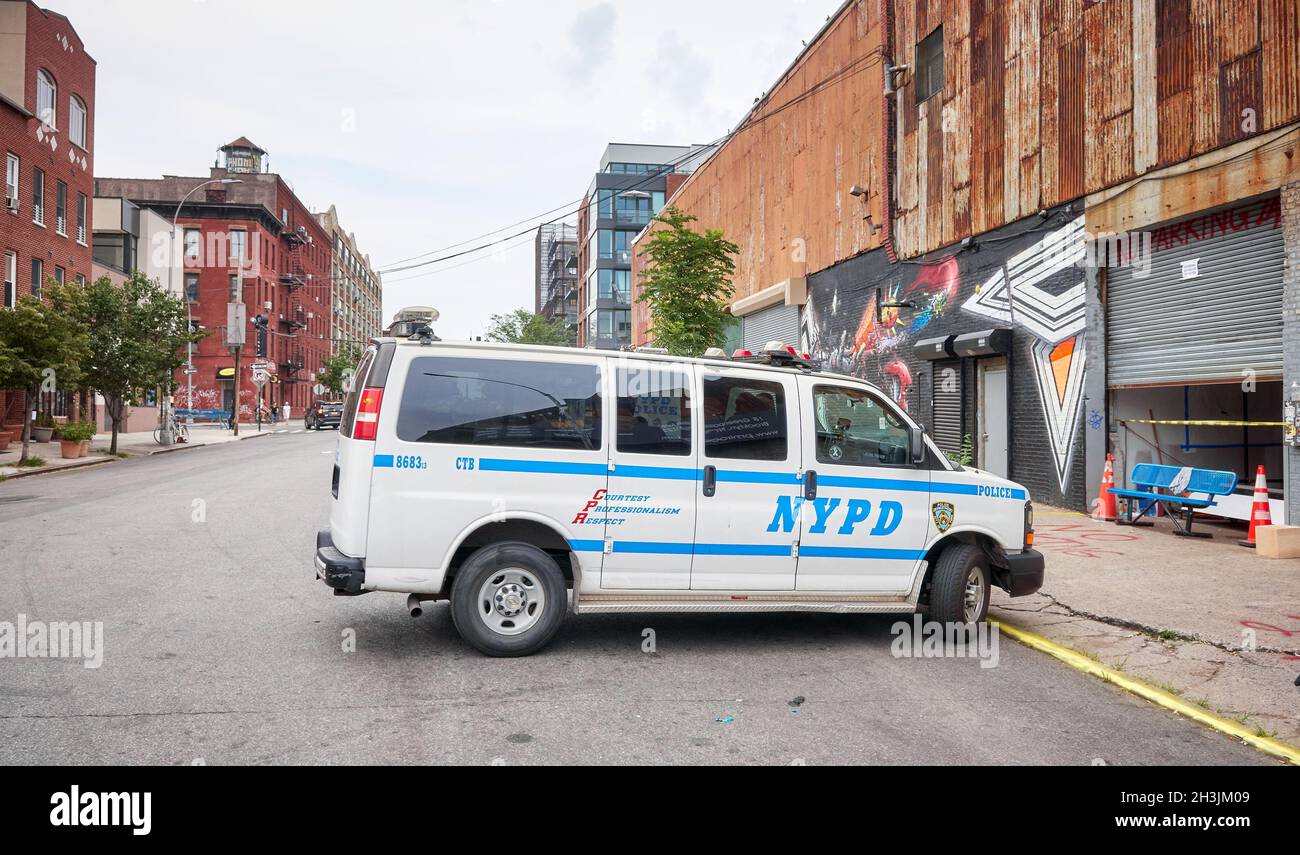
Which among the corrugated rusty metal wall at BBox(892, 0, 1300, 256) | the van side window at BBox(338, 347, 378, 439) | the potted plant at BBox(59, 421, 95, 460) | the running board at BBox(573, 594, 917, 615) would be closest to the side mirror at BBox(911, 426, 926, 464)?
the running board at BBox(573, 594, 917, 615)

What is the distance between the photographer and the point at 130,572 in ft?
28.6

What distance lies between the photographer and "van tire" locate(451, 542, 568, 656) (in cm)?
580

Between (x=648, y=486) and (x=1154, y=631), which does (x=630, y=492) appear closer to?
(x=648, y=486)

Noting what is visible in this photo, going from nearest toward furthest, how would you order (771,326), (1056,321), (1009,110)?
(1056,321)
(1009,110)
(771,326)

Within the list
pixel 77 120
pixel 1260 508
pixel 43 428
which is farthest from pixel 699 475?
pixel 77 120

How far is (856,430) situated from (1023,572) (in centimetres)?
172

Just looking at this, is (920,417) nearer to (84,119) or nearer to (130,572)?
(130,572)

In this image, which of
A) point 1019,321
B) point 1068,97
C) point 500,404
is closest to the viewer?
point 500,404

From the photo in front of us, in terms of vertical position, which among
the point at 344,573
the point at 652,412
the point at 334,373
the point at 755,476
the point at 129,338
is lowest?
the point at 344,573

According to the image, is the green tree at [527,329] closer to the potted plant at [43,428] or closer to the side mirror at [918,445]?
the potted plant at [43,428]

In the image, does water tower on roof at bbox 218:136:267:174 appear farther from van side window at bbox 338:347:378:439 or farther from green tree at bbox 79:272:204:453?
van side window at bbox 338:347:378:439

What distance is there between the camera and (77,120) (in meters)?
34.8

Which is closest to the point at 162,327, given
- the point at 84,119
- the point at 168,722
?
the point at 84,119
